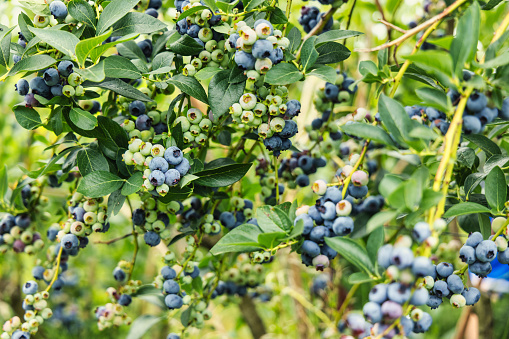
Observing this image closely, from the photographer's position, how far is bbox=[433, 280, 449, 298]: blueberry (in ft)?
2.30

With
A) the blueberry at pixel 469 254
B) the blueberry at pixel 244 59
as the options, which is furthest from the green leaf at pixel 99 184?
the blueberry at pixel 469 254

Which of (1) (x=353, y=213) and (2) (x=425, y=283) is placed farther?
(1) (x=353, y=213)

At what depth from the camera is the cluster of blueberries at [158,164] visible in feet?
2.29

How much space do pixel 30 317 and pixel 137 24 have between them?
72cm

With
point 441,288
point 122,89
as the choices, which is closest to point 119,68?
point 122,89

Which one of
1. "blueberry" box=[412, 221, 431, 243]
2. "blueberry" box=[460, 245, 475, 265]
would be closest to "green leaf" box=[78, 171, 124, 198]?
"blueberry" box=[412, 221, 431, 243]

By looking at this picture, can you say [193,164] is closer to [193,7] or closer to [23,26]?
[193,7]

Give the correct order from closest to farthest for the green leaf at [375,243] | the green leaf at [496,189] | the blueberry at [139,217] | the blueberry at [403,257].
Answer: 1. the blueberry at [403,257]
2. the green leaf at [375,243]
3. the green leaf at [496,189]
4. the blueberry at [139,217]

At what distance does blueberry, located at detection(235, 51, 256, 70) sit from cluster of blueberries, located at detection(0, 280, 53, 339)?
719mm

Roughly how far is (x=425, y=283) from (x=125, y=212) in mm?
1357

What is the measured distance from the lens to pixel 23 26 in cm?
80

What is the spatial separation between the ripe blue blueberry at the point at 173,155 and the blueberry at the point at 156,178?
29mm

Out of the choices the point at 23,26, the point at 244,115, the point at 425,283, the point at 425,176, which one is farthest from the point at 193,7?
the point at 425,283

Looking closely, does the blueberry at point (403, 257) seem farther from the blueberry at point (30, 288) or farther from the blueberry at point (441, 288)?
the blueberry at point (30, 288)
